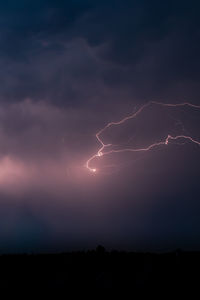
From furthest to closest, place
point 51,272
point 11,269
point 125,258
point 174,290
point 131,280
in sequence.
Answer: point 125,258 < point 11,269 < point 51,272 < point 131,280 < point 174,290

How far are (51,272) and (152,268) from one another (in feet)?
13.0

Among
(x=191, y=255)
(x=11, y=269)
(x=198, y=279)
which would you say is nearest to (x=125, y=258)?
(x=191, y=255)

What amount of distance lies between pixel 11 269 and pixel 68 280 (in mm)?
3164

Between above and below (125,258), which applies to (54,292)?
below

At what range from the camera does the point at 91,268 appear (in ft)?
42.2

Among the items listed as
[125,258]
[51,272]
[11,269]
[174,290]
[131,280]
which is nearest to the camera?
[174,290]

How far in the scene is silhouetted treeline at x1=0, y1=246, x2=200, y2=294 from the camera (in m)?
11.0

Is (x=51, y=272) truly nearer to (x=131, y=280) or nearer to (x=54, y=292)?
(x=54, y=292)

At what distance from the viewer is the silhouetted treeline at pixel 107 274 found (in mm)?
10956

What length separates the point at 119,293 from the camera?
34.8 ft

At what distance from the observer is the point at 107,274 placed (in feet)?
38.3

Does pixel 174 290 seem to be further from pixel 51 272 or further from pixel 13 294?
pixel 13 294

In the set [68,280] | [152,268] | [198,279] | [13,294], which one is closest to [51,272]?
[68,280]

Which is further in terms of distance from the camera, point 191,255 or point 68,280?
point 191,255
